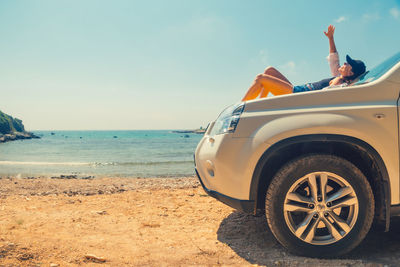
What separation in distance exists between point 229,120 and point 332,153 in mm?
985

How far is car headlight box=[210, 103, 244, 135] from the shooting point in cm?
246

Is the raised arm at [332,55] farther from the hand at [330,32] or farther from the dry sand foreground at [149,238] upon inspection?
the dry sand foreground at [149,238]

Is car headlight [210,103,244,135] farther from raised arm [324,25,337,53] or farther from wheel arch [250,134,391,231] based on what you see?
raised arm [324,25,337,53]

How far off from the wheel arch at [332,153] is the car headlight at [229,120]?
1.35 ft

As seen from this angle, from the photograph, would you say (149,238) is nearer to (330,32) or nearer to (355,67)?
(355,67)

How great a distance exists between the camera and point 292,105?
237 cm

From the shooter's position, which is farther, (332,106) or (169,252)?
(169,252)

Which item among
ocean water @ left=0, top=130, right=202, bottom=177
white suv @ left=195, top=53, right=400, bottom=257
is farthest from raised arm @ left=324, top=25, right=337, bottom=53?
ocean water @ left=0, top=130, right=202, bottom=177

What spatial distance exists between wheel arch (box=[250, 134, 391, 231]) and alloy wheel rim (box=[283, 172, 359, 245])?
9.5 inches

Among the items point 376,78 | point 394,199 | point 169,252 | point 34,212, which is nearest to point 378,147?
point 394,199

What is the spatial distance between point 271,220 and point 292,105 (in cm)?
105

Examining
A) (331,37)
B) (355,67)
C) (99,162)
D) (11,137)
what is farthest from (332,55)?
(11,137)

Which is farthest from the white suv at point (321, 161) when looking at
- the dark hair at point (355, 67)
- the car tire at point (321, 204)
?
the dark hair at point (355, 67)

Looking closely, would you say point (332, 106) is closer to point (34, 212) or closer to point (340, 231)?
point (340, 231)
